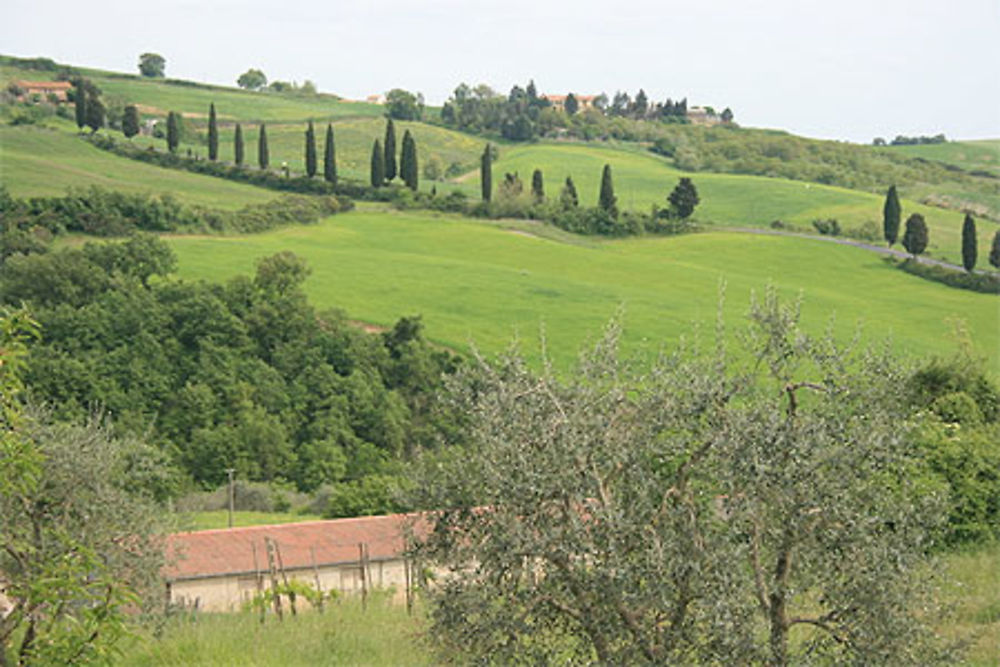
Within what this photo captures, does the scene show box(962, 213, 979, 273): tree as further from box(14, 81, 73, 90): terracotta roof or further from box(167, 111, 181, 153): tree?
box(14, 81, 73, 90): terracotta roof

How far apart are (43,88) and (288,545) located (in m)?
113

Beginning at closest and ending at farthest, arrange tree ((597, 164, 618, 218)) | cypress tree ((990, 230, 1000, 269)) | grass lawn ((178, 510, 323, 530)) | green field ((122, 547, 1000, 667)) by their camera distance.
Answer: green field ((122, 547, 1000, 667)), grass lawn ((178, 510, 323, 530)), cypress tree ((990, 230, 1000, 269)), tree ((597, 164, 618, 218))

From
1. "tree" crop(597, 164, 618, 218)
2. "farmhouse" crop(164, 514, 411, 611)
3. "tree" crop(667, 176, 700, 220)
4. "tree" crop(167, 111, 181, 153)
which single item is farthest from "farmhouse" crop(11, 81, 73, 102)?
"farmhouse" crop(164, 514, 411, 611)

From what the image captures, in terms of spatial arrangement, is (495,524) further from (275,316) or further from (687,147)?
(687,147)

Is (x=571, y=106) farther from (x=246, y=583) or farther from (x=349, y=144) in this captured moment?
(x=246, y=583)

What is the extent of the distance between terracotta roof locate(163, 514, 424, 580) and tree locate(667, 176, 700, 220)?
73.6 meters

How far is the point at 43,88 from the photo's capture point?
129750 millimetres

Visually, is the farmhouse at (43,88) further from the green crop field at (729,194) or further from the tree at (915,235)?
the tree at (915,235)

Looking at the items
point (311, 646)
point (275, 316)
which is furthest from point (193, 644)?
point (275, 316)

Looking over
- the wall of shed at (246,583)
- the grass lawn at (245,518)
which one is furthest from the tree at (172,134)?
the wall of shed at (246,583)

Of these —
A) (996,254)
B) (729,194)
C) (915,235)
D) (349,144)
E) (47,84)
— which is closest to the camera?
(996,254)

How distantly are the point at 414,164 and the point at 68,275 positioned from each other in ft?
144

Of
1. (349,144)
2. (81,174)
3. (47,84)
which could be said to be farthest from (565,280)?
(47,84)

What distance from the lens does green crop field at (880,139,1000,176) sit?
15500 centimetres
